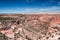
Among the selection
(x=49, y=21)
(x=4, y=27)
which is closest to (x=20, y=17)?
(x=4, y=27)

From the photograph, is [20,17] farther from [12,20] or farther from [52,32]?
[52,32]

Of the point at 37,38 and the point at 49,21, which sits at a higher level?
the point at 49,21

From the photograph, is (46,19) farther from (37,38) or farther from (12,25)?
(12,25)

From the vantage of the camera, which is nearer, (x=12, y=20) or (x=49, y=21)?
(x=49, y=21)

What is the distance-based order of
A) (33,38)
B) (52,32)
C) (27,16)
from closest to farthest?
(52,32) → (33,38) → (27,16)

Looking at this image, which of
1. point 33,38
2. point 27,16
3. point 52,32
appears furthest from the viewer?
point 27,16

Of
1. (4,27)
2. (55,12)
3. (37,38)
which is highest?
(55,12)
